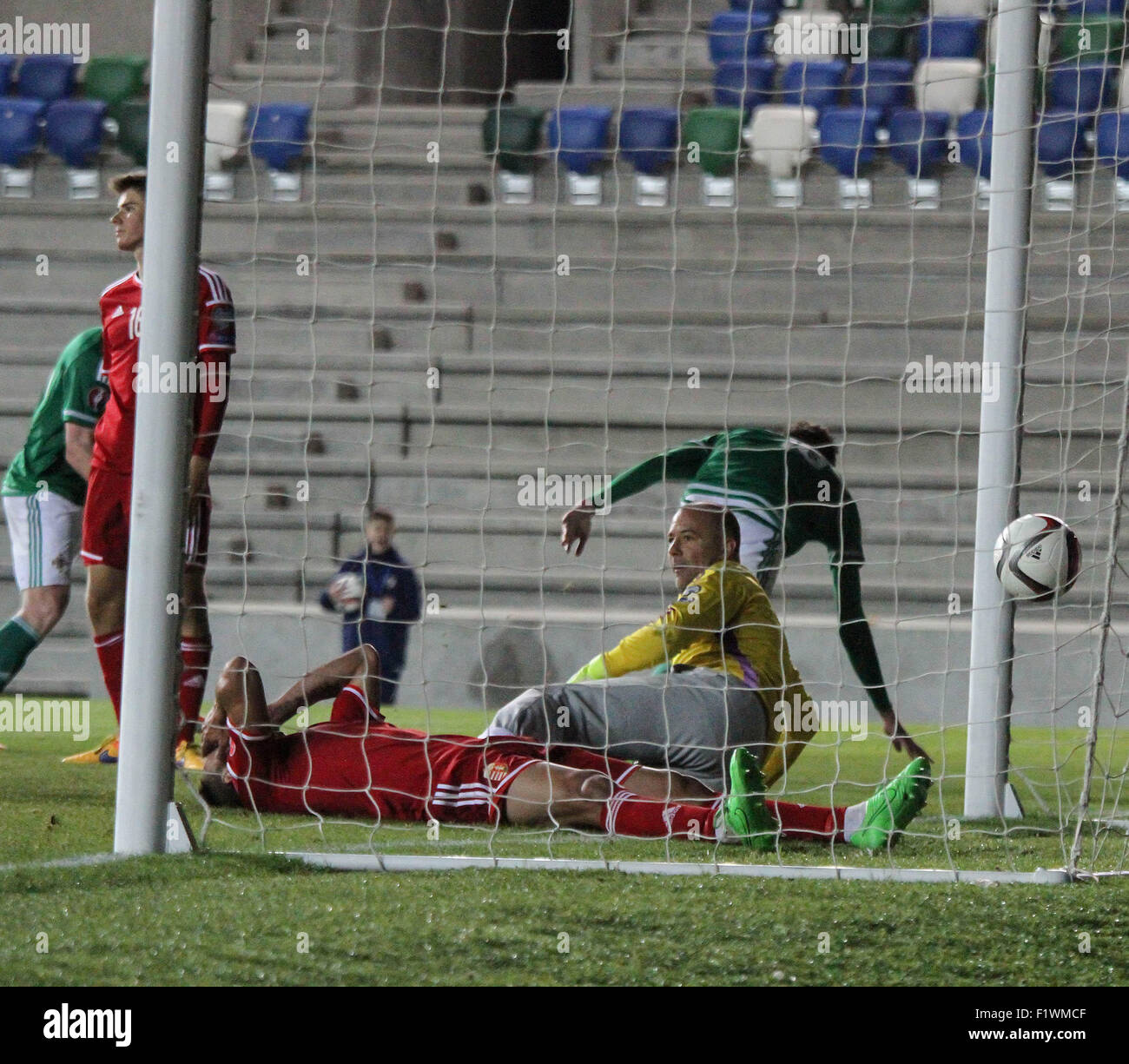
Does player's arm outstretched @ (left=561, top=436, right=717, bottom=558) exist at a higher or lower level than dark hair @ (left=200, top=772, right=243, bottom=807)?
higher

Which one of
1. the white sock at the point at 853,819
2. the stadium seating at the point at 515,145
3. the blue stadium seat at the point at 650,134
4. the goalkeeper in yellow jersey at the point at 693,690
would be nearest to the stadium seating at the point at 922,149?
the blue stadium seat at the point at 650,134

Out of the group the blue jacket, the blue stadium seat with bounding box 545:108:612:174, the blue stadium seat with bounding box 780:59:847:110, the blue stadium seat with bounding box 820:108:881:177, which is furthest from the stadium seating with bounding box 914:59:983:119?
the blue jacket

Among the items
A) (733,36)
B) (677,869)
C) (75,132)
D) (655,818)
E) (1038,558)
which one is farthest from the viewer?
(733,36)

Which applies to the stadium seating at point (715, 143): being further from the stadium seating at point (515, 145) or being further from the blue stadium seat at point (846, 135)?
the stadium seating at point (515, 145)

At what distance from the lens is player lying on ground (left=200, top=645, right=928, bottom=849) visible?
3.84 meters

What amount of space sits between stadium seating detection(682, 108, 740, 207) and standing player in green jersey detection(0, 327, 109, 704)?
5547 mm

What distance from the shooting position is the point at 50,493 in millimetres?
5965

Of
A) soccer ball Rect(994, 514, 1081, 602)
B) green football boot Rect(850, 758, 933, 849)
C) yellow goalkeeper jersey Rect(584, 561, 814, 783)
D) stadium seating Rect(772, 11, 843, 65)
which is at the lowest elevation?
green football boot Rect(850, 758, 933, 849)

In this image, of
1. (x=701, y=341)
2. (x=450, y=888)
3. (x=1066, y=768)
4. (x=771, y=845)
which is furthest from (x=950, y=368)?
(x=450, y=888)

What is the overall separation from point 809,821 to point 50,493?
135 inches

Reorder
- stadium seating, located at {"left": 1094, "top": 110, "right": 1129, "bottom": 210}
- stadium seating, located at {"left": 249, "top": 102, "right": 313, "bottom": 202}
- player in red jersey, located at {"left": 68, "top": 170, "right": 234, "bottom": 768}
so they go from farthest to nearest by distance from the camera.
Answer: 1. stadium seating, located at {"left": 249, "top": 102, "right": 313, "bottom": 202}
2. stadium seating, located at {"left": 1094, "top": 110, "right": 1129, "bottom": 210}
3. player in red jersey, located at {"left": 68, "top": 170, "right": 234, "bottom": 768}

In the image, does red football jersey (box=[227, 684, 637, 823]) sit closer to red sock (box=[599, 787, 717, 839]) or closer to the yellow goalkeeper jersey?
red sock (box=[599, 787, 717, 839])

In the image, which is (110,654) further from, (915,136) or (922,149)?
(915,136)

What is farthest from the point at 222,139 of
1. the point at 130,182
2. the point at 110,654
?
the point at 110,654
